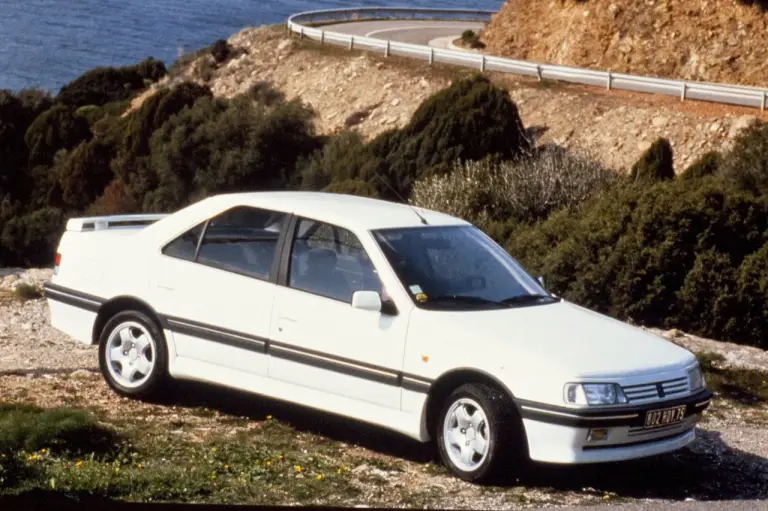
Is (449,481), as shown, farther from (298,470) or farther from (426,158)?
(426,158)

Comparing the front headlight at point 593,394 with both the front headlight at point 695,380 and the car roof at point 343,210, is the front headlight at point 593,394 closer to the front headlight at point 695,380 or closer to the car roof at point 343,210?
the front headlight at point 695,380

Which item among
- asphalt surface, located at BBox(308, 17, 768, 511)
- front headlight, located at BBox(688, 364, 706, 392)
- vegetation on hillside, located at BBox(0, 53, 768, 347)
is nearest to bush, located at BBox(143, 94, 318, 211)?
vegetation on hillside, located at BBox(0, 53, 768, 347)

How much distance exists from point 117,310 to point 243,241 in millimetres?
1191

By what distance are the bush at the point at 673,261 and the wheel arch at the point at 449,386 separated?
8.37 meters

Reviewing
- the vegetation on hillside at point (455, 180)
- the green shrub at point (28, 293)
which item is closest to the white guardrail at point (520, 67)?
the vegetation on hillside at point (455, 180)

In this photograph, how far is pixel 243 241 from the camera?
8.10 metres

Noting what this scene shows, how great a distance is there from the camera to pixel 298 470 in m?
6.77

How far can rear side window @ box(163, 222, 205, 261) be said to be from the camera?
831 cm

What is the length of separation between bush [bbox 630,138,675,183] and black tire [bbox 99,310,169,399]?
71.6 feet

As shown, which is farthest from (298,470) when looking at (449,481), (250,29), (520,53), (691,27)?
(250,29)

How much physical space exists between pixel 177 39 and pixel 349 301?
57.4 m

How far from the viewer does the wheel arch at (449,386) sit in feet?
22.1

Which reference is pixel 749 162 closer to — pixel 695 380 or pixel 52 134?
pixel 695 380

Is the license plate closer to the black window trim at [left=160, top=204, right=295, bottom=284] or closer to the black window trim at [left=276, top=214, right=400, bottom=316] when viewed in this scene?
the black window trim at [left=276, top=214, right=400, bottom=316]
